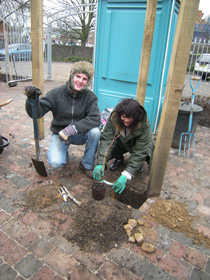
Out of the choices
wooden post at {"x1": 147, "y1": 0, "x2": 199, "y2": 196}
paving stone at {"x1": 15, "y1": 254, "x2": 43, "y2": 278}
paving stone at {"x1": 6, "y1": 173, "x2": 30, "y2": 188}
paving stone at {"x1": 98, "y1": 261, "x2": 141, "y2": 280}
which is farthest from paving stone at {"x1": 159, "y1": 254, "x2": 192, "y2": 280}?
paving stone at {"x1": 6, "y1": 173, "x2": 30, "y2": 188}

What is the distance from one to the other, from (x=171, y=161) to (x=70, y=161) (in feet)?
5.44

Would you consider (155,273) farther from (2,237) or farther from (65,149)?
(65,149)

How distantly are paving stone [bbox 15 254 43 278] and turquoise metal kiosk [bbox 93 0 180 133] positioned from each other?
349 cm

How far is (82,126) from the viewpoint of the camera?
2781mm

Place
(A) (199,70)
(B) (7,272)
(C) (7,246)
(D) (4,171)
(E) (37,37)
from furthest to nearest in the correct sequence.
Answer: (A) (199,70), (E) (37,37), (D) (4,171), (C) (7,246), (B) (7,272)

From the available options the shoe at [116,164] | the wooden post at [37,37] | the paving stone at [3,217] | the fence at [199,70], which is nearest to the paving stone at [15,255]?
the paving stone at [3,217]

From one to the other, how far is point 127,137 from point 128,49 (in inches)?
99.9

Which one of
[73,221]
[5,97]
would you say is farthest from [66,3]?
[73,221]

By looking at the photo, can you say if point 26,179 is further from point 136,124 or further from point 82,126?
point 136,124

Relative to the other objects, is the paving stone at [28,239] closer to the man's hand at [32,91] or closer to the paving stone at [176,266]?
the paving stone at [176,266]

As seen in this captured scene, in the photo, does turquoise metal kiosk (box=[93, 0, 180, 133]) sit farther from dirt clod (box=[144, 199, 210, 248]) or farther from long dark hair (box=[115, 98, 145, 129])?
dirt clod (box=[144, 199, 210, 248])

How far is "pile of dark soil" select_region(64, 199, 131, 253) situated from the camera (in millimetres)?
1970

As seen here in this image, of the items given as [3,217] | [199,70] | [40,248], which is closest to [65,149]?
[3,217]

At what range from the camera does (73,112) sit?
289 centimetres
